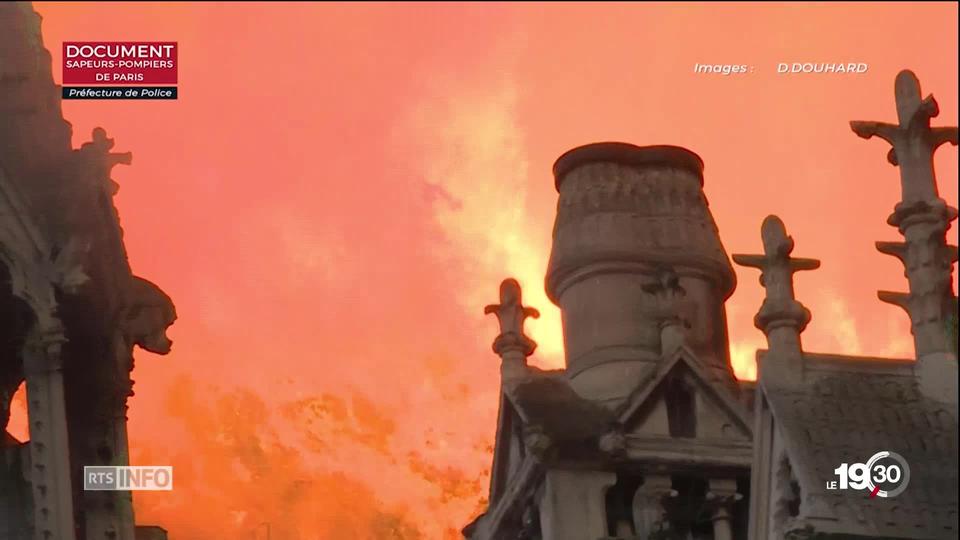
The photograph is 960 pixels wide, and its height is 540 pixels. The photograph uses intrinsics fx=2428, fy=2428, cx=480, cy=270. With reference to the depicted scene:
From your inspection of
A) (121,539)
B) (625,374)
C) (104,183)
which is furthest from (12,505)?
(625,374)

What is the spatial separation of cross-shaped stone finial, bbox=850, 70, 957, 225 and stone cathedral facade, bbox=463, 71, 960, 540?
0.02 metres

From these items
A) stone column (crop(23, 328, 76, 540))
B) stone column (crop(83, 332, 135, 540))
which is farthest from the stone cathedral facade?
stone column (crop(23, 328, 76, 540))

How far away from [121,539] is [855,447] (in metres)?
11.8

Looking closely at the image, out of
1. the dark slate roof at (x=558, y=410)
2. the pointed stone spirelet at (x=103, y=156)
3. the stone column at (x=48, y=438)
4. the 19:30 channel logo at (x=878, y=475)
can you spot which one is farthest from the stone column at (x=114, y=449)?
the 19:30 channel logo at (x=878, y=475)

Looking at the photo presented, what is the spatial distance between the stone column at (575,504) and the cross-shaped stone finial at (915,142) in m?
12.5

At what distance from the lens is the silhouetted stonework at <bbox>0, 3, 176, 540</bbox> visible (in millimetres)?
30266

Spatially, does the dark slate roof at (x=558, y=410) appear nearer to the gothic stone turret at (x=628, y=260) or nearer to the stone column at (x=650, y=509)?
the gothic stone turret at (x=628, y=260)

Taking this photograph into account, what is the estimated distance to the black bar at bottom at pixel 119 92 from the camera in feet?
107

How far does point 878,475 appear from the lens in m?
22.6

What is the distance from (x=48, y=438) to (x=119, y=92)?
5.37 m

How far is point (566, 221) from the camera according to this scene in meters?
41.4

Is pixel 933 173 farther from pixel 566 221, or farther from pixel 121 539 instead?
pixel 566 221

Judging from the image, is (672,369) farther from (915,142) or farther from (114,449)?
(915,142)

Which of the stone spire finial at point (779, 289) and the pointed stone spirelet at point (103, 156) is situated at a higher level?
the pointed stone spirelet at point (103, 156)
